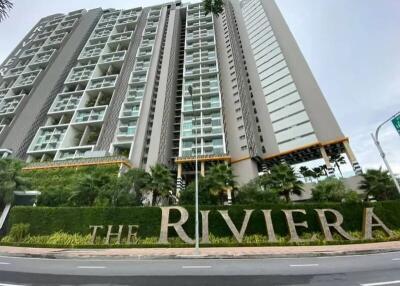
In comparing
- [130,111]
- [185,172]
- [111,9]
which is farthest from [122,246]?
[111,9]

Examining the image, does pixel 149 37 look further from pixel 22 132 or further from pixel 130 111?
pixel 22 132

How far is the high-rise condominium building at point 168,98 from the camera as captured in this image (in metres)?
54.2

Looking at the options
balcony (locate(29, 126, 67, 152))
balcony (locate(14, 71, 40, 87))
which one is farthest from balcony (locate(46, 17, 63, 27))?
balcony (locate(29, 126, 67, 152))

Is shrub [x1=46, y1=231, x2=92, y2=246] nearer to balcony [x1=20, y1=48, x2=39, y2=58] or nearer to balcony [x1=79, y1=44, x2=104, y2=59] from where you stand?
balcony [x1=79, y1=44, x2=104, y2=59]

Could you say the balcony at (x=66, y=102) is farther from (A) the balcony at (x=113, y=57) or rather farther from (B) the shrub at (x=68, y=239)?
(B) the shrub at (x=68, y=239)

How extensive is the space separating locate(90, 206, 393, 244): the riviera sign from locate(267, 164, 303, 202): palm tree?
15.2m

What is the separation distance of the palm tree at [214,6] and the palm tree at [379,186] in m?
39.2

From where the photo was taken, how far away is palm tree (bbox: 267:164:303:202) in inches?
1454

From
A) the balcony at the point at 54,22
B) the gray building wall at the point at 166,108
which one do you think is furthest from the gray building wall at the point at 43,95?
the gray building wall at the point at 166,108

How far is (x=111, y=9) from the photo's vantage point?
10031 centimetres

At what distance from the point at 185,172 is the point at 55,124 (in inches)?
1388

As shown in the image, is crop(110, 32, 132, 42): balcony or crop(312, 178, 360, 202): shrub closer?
crop(312, 178, 360, 202): shrub

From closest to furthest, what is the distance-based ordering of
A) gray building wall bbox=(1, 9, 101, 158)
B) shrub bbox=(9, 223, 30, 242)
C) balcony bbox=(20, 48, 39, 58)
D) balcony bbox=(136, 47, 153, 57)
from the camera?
1. shrub bbox=(9, 223, 30, 242)
2. gray building wall bbox=(1, 9, 101, 158)
3. balcony bbox=(136, 47, 153, 57)
4. balcony bbox=(20, 48, 39, 58)

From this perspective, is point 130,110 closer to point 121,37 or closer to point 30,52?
point 121,37
